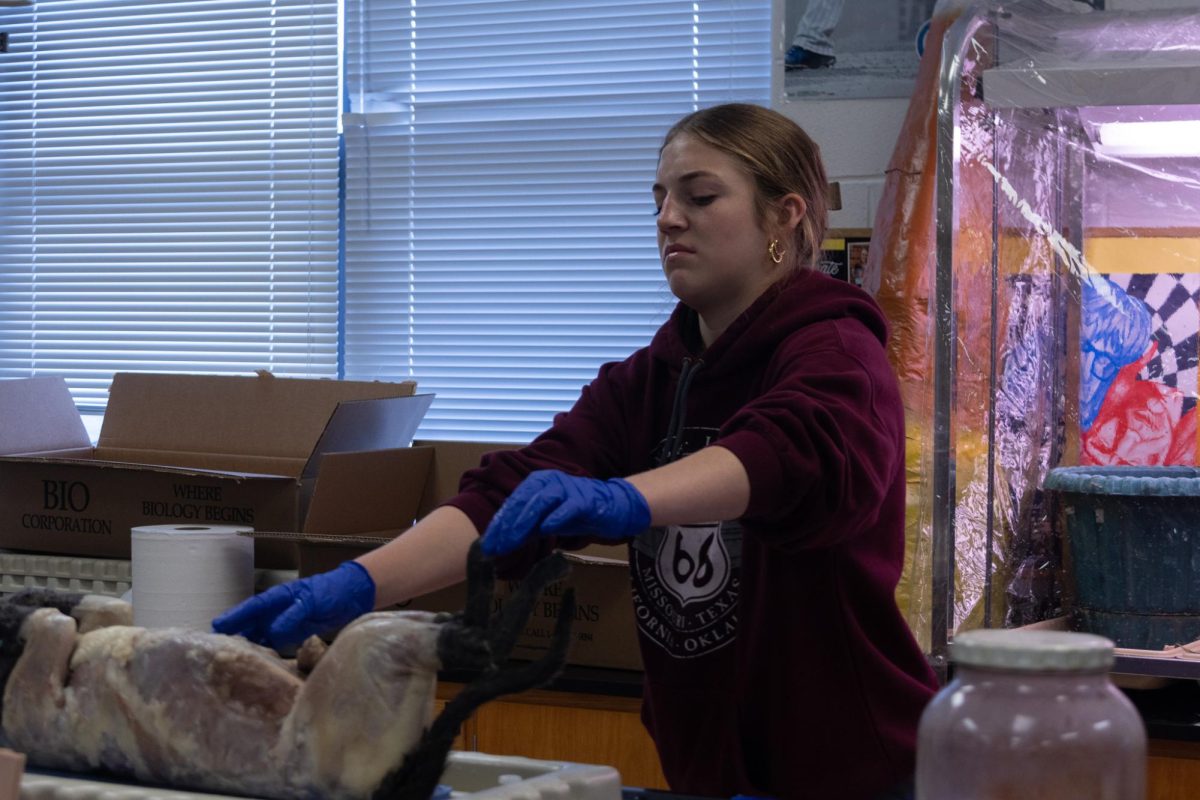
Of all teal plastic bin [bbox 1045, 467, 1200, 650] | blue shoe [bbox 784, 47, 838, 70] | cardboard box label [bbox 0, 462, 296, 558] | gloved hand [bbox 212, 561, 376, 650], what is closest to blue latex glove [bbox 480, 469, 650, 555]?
gloved hand [bbox 212, 561, 376, 650]

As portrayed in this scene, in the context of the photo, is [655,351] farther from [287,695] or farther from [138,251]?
[138,251]

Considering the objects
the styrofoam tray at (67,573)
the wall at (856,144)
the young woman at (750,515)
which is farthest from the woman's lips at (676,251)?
the wall at (856,144)

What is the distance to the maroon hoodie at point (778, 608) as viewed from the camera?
1.33 metres

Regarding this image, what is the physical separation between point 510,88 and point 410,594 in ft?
5.98

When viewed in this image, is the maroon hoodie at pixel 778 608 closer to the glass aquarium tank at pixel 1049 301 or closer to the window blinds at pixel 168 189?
the glass aquarium tank at pixel 1049 301

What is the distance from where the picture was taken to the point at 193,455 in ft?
7.95

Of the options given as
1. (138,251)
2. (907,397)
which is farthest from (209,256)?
(907,397)

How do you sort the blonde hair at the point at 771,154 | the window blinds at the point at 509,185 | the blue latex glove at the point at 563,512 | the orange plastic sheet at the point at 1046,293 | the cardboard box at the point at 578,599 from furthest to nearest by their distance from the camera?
1. the window blinds at the point at 509,185
2. the cardboard box at the point at 578,599
3. the orange plastic sheet at the point at 1046,293
4. the blonde hair at the point at 771,154
5. the blue latex glove at the point at 563,512

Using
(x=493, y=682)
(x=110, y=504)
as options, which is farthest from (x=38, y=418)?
(x=493, y=682)

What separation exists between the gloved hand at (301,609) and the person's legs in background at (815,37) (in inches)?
64.5

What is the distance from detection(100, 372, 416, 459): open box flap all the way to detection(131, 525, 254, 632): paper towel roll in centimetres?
52

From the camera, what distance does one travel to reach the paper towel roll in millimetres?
1755

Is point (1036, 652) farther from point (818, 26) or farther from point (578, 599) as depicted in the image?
point (818, 26)

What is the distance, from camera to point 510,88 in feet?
9.48
